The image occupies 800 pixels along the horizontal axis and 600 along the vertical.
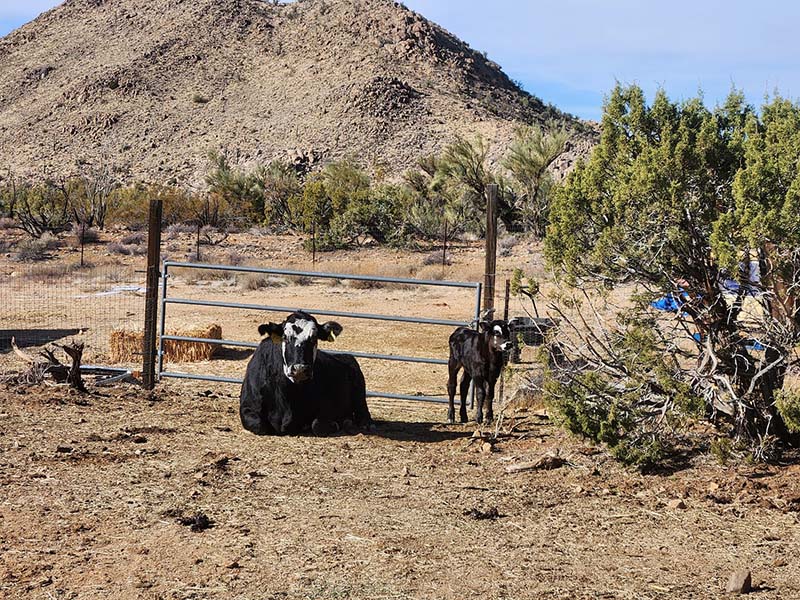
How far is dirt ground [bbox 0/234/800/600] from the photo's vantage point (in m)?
4.96

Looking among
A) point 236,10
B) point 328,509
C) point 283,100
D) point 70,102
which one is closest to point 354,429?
point 328,509

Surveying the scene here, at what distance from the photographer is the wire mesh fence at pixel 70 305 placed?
14.4 meters

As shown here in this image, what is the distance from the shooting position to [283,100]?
73000 millimetres

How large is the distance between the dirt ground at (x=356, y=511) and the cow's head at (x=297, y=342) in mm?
633

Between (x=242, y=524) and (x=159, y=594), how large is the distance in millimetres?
1177

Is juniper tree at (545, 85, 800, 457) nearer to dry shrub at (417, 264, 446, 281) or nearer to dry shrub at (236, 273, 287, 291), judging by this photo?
dry shrub at (236, 273, 287, 291)

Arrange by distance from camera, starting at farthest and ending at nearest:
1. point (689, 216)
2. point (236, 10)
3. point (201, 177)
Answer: point (236, 10) → point (201, 177) → point (689, 216)

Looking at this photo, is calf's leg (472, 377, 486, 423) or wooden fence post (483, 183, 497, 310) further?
wooden fence post (483, 183, 497, 310)

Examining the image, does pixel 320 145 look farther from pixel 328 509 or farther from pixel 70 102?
pixel 328 509

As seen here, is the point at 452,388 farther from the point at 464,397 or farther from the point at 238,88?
the point at 238,88

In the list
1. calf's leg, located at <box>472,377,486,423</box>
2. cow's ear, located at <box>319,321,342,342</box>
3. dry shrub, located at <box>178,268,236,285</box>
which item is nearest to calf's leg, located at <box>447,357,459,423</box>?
calf's leg, located at <box>472,377,486,423</box>

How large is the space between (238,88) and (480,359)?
70332mm

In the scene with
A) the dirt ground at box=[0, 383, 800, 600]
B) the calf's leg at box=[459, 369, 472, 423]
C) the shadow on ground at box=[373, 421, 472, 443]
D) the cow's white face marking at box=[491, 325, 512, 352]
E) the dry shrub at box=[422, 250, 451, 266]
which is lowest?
the shadow on ground at box=[373, 421, 472, 443]

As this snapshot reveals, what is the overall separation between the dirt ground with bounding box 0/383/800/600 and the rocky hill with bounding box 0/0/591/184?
49590mm
